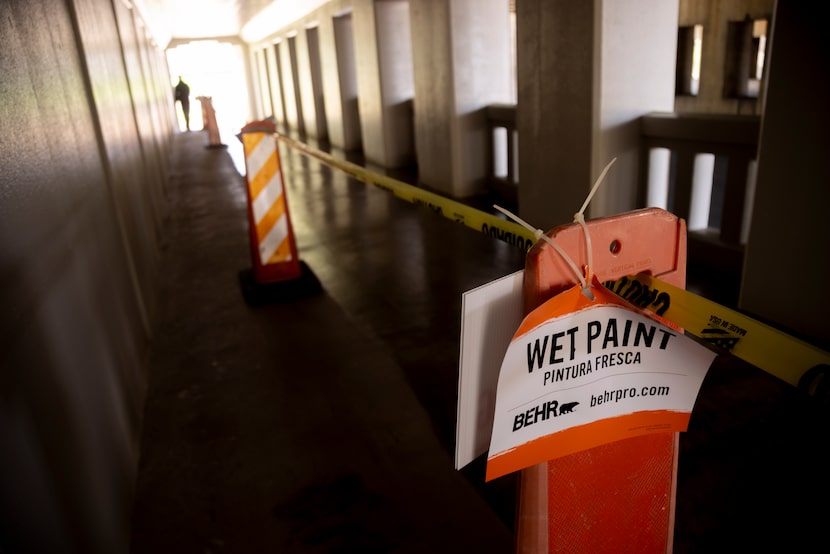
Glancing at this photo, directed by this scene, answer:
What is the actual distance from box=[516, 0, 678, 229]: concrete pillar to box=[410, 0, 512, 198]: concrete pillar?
7.25ft

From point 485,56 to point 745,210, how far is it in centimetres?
464

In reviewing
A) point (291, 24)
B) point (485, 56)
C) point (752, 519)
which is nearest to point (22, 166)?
point (752, 519)

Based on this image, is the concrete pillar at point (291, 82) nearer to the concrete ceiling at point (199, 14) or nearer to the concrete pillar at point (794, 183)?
the concrete ceiling at point (199, 14)

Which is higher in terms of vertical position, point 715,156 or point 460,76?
point 460,76

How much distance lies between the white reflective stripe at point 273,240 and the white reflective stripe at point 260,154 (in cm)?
44

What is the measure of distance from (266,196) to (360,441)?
8.32ft

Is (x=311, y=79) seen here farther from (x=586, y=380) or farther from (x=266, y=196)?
(x=586, y=380)

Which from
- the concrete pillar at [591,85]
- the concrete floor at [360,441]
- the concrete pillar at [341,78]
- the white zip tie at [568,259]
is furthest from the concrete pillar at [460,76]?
the white zip tie at [568,259]

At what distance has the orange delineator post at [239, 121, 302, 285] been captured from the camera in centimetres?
457

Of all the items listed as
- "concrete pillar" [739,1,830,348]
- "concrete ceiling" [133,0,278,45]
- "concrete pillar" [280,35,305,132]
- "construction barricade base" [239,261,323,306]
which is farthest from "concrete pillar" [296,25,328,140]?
"concrete pillar" [739,1,830,348]

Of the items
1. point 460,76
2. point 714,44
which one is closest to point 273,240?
point 460,76

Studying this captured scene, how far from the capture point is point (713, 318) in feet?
3.87

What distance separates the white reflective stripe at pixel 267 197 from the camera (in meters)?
4.64

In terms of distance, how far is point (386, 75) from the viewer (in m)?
11.2
